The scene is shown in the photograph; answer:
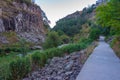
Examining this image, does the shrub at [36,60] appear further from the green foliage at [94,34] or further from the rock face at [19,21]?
the rock face at [19,21]

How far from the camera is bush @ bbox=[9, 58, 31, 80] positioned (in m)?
15.3

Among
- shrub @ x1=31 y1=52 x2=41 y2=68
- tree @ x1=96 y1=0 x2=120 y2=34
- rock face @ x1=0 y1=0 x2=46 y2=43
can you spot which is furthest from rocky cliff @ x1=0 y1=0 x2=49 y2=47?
tree @ x1=96 y1=0 x2=120 y2=34

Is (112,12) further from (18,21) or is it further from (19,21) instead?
(19,21)

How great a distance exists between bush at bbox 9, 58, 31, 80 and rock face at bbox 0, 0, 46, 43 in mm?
56457

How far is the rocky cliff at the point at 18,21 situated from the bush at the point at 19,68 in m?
52.0

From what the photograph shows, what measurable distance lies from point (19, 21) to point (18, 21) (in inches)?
26.2

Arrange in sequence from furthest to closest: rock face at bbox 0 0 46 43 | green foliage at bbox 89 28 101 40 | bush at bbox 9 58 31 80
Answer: rock face at bbox 0 0 46 43 < green foliage at bbox 89 28 101 40 < bush at bbox 9 58 31 80

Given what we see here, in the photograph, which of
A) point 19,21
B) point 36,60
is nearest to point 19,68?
point 36,60

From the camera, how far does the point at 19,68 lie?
1605 cm

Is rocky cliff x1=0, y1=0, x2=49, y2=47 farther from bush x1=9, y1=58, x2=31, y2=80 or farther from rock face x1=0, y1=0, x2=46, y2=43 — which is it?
bush x1=9, y1=58, x2=31, y2=80

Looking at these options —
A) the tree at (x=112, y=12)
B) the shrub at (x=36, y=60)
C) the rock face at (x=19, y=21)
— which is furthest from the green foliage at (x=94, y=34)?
the tree at (x=112, y=12)

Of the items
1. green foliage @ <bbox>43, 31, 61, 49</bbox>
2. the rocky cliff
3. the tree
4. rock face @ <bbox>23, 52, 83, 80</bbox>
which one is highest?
the rocky cliff

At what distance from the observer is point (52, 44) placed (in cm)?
5728

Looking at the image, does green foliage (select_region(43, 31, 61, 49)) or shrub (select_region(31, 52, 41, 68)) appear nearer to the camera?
shrub (select_region(31, 52, 41, 68))
